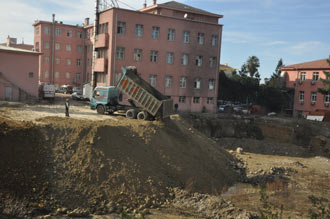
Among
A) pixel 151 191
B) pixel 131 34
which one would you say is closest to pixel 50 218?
pixel 151 191

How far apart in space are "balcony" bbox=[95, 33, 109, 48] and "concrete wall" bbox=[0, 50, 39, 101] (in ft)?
23.5

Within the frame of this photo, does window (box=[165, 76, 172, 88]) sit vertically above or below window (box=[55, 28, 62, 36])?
below

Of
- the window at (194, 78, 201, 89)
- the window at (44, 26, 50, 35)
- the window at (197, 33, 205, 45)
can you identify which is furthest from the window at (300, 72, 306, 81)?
the window at (44, 26, 50, 35)

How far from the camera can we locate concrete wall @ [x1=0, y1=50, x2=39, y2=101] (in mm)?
31781

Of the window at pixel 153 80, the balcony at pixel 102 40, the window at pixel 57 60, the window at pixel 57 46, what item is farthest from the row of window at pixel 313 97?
the window at pixel 57 46

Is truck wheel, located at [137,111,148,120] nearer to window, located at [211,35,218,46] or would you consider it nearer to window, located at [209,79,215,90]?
window, located at [209,79,215,90]

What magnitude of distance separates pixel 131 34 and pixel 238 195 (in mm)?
23960

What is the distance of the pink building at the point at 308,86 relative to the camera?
46.0 m

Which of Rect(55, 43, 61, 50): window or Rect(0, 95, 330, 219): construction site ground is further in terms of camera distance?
Rect(55, 43, 61, 50): window

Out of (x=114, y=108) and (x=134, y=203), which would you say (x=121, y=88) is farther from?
(x=134, y=203)

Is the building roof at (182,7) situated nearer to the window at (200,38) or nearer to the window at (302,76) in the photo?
the window at (200,38)

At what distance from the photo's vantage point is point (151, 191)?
16.0 m

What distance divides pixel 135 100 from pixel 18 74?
1651 centimetres

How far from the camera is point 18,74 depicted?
32.8m
